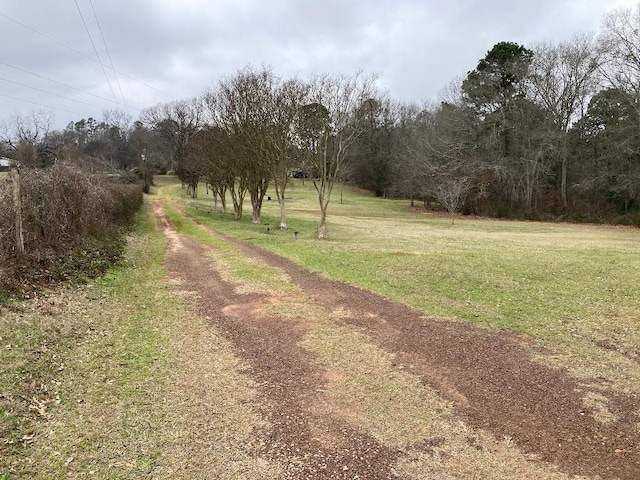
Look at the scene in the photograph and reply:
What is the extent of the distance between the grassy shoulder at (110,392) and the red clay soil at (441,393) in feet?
1.24

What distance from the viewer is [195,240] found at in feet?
63.5

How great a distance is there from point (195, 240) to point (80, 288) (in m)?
10.3

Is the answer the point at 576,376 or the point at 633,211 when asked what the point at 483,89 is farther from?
the point at 576,376

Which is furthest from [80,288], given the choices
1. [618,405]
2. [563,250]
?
[563,250]

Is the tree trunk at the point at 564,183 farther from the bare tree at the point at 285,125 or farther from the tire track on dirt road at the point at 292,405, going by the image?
the tire track on dirt road at the point at 292,405

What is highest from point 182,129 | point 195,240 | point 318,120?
point 182,129

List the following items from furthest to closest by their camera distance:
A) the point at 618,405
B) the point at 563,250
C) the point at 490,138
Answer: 1. the point at 490,138
2. the point at 563,250
3. the point at 618,405

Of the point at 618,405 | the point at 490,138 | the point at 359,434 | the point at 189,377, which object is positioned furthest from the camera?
the point at 490,138

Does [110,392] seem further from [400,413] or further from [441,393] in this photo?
[441,393]

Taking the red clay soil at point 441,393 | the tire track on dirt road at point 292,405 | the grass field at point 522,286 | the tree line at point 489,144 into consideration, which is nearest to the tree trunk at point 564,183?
the tree line at point 489,144

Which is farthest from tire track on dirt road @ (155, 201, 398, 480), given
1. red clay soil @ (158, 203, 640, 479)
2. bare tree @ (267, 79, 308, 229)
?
bare tree @ (267, 79, 308, 229)

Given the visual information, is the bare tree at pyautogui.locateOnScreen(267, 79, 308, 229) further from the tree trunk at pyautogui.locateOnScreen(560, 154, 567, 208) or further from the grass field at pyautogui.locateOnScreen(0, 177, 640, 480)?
the tree trunk at pyautogui.locateOnScreen(560, 154, 567, 208)

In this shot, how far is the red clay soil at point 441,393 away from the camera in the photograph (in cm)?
385

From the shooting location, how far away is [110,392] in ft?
16.4
